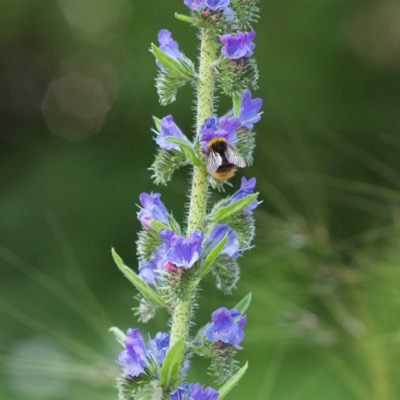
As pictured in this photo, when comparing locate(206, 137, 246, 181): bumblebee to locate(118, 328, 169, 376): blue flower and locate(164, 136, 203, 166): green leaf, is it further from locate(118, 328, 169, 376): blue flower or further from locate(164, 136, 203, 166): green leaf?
locate(118, 328, 169, 376): blue flower

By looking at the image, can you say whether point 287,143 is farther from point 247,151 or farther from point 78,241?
point 247,151

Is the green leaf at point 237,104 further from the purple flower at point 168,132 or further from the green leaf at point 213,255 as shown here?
the green leaf at point 213,255

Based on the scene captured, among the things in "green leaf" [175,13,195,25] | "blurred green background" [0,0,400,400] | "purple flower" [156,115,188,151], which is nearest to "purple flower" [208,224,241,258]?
"purple flower" [156,115,188,151]

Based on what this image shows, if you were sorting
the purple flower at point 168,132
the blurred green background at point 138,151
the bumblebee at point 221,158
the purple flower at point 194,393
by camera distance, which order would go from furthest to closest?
the blurred green background at point 138,151, the purple flower at point 168,132, the bumblebee at point 221,158, the purple flower at point 194,393

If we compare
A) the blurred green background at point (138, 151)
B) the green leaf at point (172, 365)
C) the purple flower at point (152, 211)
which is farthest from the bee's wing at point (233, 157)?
the blurred green background at point (138, 151)

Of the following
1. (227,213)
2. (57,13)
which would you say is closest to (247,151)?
(227,213)

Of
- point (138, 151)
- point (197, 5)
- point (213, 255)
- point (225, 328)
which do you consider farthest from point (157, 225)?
point (138, 151)
